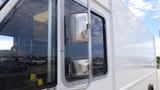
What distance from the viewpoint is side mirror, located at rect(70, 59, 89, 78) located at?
95.1 inches

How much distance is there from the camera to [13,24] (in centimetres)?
196

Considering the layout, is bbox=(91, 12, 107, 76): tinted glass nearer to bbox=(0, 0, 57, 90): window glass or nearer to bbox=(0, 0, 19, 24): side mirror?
bbox=(0, 0, 57, 90): window glass

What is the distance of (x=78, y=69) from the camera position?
2.41m

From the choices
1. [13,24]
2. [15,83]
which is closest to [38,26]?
[13,24]

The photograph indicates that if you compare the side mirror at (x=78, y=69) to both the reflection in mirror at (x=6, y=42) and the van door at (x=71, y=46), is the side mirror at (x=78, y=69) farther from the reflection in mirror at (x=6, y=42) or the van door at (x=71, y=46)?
the reflection in mirror at (x=6, y=42)

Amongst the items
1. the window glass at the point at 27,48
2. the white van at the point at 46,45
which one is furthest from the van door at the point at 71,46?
the window glass at the point at 27,48

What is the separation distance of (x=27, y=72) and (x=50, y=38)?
36 cm

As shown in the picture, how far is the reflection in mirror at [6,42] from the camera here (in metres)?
1.89

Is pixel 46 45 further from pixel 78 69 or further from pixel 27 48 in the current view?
pixel 78 69

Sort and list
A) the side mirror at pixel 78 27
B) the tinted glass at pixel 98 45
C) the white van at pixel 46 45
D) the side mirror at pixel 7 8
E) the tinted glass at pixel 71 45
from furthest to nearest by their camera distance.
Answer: the tinted glass at pixel 98 45, the tinted glass at pixel 71 45, the side mirror at pixel 78 27, the white van at pixel 46 45, the side mirror at pixel 7 8

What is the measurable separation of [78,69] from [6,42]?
682 millimetres

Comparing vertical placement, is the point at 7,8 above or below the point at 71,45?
above

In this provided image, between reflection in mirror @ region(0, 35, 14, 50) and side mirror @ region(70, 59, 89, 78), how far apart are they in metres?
0.63

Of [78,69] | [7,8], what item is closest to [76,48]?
[78,69]
